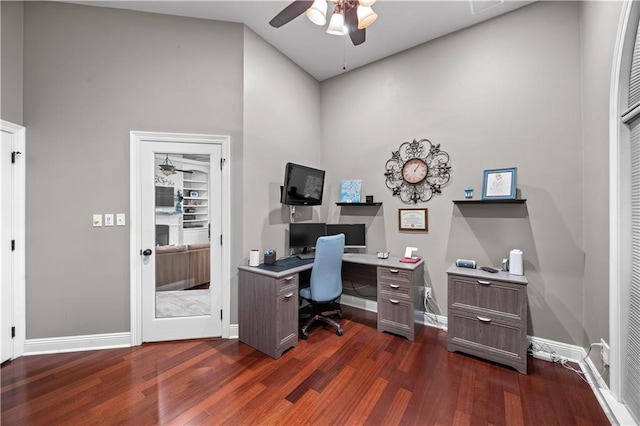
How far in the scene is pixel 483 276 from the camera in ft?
7.50

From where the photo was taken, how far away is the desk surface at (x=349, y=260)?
8.04 ft

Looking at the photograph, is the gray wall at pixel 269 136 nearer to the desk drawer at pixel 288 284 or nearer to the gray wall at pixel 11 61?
the desk drawer at pixel 288 284

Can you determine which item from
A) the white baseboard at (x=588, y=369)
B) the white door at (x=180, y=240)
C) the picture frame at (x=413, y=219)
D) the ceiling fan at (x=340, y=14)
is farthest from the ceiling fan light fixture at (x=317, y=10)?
the white baseboard at (x=588, y=369)

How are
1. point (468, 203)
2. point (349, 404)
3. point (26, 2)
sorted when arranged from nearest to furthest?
point (349, 404) → point (26, 2) → point (468, 203)

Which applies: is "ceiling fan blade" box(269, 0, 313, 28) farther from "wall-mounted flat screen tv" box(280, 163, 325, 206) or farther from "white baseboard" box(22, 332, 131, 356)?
"white baseboard" box(22, 332, 131, 356)

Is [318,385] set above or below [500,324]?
below

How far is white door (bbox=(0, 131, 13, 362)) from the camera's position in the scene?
87.0 inches

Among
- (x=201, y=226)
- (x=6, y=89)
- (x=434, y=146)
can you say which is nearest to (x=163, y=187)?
(x=201, y=226)

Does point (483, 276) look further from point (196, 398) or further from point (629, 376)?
point (196, 398)

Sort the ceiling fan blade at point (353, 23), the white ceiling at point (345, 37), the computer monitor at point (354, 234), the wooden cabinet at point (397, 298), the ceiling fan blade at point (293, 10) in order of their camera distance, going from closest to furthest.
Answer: the ceiling fan blade at point (293, 10)
the ceiling fan blade at point (353, 23)
the white ceiling at point (345, 37)
the wooden cabinet at point (397, 298)
the computer monitor at point (354, 234)

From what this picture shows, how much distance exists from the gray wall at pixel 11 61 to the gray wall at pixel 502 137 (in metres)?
3.79

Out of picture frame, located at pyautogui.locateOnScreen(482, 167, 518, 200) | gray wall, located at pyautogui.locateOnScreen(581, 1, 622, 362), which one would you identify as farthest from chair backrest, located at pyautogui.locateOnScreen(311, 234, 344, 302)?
gray wall, located at pyautogui.locateOnScreen(581, 1, 622, 362)

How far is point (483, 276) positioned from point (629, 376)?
97 cm

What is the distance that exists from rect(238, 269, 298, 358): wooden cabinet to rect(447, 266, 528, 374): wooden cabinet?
1.60m
